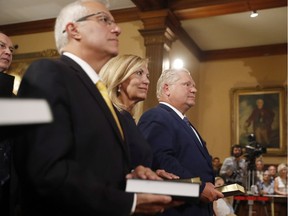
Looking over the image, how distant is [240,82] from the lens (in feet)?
32.8

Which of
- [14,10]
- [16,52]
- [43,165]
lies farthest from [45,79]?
[16,52]

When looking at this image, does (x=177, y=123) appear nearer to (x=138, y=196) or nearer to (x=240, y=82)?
(x=138, y=196)

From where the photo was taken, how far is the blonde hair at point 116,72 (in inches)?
96.7

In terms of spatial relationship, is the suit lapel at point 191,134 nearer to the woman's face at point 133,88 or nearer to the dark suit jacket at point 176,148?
the dark suit jacket at point 176,148

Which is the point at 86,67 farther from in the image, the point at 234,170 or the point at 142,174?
the point at 234,170

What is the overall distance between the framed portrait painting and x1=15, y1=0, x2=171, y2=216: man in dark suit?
27.6 ft

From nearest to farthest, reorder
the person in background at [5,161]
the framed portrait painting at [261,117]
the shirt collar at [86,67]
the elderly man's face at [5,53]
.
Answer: the shirt collar at [86,67] → the person in background at [5,161] → the elderly man's face at [5,53] → the framed portrait painting at [261,117]

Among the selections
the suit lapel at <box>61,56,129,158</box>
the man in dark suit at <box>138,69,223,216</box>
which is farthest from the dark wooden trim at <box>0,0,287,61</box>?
the suit lapel at <box>61,56,129,158</box>

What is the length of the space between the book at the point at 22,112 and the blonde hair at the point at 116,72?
4.83 ft

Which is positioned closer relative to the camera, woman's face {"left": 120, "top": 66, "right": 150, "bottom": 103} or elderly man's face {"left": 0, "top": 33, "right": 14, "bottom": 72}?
woman's face {"left": 120, "top": 66, "right": 150, "bottom": 103}

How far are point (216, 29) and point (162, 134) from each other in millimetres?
6583

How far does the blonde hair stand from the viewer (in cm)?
246

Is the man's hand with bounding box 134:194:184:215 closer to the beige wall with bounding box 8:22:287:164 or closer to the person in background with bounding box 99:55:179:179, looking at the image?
the person in background with bounding box 99:55:179:179

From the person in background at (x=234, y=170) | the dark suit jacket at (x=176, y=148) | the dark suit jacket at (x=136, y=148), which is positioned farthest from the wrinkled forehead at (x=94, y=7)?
the person in background at (x=234, y=170)
